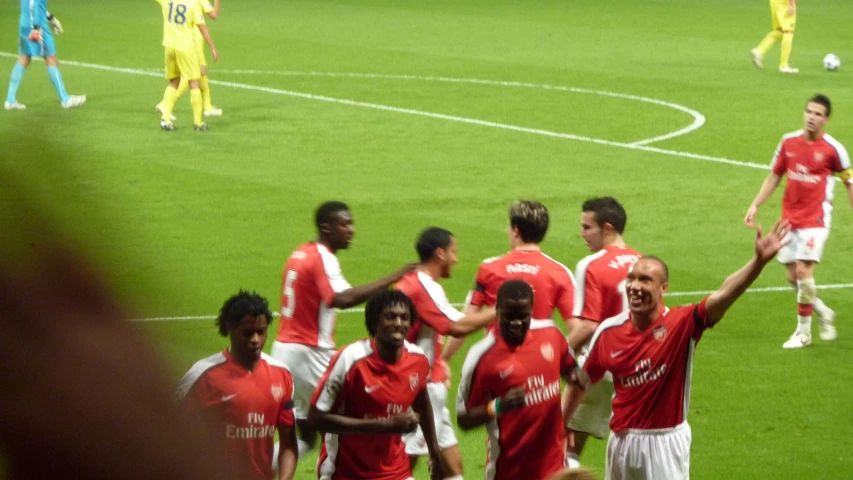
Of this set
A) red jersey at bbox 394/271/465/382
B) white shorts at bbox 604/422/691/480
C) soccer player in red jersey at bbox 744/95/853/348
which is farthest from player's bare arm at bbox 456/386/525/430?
soccer player in red jersey at bbox 744/95/853/348

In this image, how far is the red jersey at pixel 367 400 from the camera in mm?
6246

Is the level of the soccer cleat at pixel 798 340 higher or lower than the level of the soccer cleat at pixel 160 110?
lower

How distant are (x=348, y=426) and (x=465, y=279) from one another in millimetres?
6532

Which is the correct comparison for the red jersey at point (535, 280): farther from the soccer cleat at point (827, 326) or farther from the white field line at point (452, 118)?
the white field line at point (452, 118)

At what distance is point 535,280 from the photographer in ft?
23.6

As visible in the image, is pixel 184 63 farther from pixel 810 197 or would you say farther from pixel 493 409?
pixel 493 409

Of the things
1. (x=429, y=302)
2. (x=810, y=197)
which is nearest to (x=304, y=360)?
(x=429, y=302)

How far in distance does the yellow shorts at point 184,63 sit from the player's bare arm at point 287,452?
1351 centimetres

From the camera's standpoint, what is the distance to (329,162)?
1792cm

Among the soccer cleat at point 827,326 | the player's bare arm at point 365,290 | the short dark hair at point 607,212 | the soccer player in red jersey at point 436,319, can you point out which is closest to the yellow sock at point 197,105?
the soccer cleat at point 827,326

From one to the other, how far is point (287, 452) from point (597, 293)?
85.1 inches

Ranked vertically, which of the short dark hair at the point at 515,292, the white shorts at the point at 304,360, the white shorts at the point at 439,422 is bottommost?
the white shorts at the point at 439,422

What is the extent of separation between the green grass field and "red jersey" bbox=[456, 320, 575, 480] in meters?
1.70

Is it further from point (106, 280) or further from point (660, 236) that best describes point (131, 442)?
point (660, 236)
